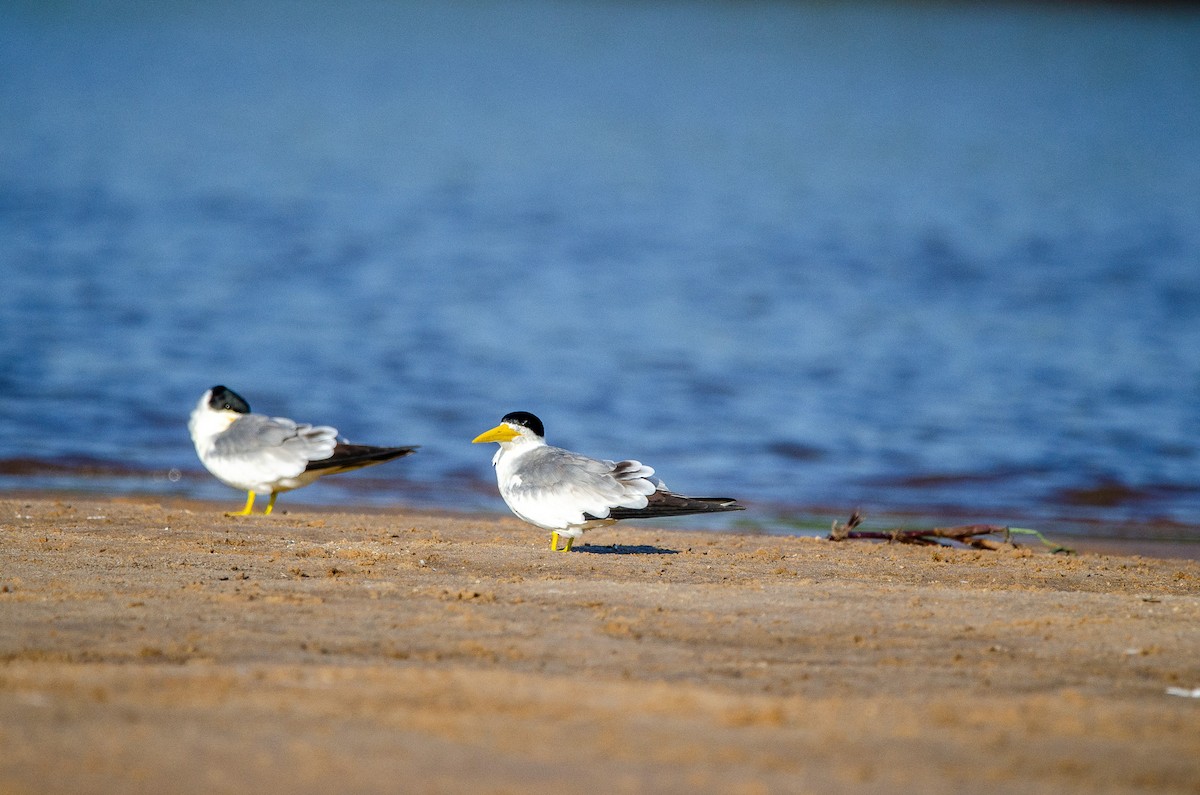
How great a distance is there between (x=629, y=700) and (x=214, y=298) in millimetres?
14100

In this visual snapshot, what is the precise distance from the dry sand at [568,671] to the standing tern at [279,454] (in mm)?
994

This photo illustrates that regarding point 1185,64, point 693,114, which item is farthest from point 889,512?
point 1185,64

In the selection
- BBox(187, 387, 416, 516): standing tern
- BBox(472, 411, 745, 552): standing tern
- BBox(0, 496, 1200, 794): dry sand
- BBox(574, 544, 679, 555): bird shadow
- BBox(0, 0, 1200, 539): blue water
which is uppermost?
BBox(0, 0, 1200, 539): blue water

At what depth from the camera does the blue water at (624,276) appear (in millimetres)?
11773

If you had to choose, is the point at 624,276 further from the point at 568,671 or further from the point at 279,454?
the point at 568,671

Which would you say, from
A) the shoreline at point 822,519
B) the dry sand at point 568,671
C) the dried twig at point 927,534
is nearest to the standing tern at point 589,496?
the dry sand at point 568,671

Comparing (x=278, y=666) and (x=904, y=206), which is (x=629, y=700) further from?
(x=904, y=206)

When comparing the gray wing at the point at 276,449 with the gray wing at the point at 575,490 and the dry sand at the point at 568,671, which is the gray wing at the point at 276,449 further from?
the gray wing at the point at 575,490

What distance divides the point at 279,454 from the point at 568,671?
3.87 meters

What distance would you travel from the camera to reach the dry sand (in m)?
3.35

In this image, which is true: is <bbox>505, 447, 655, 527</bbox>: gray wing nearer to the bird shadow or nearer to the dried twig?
the bird shadow

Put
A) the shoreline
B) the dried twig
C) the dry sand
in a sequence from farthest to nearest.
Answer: the shoreline
the dried twig
the dry sand

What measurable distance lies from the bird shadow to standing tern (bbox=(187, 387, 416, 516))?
48.9 inches

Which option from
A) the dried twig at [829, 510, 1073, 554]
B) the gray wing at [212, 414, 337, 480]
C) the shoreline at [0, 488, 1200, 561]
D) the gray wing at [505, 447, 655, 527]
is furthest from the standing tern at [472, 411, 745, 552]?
the shoreline at [0, 488, 1200, 561]
